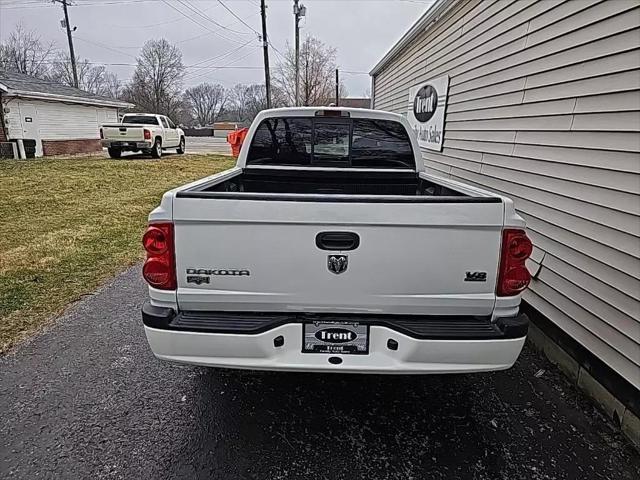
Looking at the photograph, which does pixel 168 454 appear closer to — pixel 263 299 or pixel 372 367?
pixel 263 299

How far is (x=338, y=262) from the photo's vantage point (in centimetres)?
210

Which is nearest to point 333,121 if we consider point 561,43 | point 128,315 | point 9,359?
point 561,43

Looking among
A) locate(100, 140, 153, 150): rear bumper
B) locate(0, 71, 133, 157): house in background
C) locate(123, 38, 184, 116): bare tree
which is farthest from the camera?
locate(123, 38, 184, 116): bare tree

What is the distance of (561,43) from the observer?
3.35 meters

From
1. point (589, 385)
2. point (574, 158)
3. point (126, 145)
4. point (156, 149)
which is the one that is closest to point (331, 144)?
point (574, 158)

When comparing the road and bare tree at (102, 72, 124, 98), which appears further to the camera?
bare tree at (102, 72, 124, 98)

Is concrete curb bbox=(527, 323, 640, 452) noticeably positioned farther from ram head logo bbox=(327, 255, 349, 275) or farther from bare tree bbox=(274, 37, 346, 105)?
bare tree bbox=(274, 37, 346, 105)

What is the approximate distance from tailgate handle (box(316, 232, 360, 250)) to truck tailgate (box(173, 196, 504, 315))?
20mm

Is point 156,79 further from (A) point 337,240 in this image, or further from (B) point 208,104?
(A) point 337,240

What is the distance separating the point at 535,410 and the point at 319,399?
137cm

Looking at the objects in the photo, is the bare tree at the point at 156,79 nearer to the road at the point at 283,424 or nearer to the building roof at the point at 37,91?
the building roof at the point at 37,91

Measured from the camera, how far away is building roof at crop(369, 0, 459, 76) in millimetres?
6169

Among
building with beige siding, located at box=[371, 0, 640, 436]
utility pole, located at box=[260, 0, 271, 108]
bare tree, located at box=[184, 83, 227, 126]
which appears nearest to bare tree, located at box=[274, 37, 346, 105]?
utility pole, located at box=[260, 0, 271, 108]

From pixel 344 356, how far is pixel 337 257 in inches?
19.9
